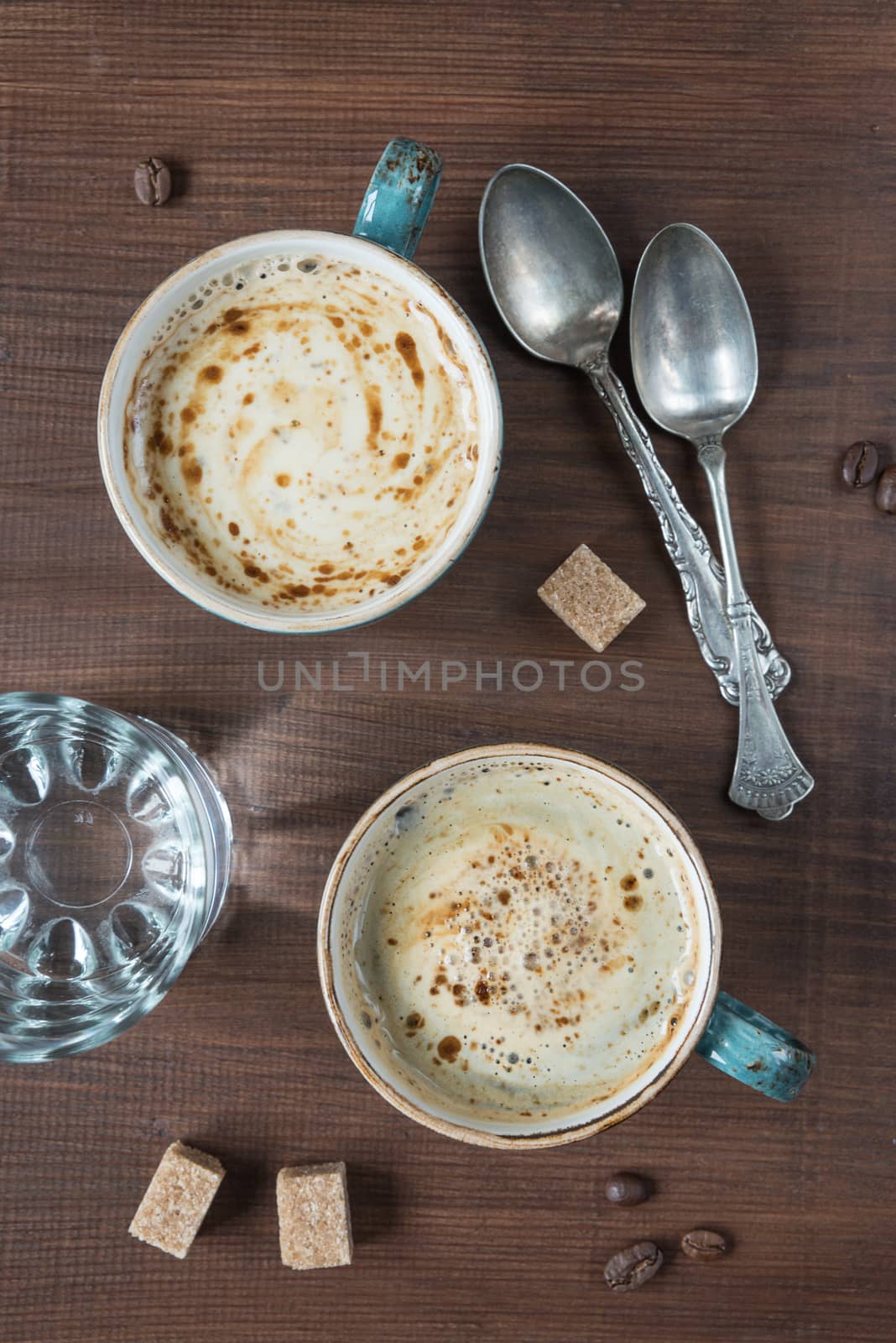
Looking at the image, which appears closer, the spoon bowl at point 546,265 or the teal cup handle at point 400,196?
the teal cup handle at point 400,196

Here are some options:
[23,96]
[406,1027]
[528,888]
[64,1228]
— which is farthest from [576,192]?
[64,1228]

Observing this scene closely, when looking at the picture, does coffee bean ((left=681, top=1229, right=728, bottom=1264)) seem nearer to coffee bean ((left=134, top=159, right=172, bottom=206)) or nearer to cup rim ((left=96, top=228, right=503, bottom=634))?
→ cup rim ((left=96, top=228, right=503, bottom=634))

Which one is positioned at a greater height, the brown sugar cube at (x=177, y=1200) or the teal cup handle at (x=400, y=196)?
the teal cup handle at (x=400, y=196)

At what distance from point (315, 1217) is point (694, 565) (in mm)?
653

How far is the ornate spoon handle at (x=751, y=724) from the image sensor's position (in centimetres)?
87

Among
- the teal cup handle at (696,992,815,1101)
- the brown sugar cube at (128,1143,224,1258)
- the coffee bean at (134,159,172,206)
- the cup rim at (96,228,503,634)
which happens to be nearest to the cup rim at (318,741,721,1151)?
the teal cup handle at (696,992,815,1101)

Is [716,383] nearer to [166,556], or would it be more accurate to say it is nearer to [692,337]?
[692,337]

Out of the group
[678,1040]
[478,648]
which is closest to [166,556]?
[478,648]

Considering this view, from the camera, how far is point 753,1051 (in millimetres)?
730

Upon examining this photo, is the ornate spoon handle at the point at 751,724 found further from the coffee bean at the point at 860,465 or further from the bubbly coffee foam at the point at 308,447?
the bubbly coffee foam at the point at 308,447

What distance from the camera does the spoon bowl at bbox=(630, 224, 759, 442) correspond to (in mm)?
862

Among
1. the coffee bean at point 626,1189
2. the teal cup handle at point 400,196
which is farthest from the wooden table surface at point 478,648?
the teal cup handle at point 400,196

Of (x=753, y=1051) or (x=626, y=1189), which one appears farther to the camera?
(x=626, y=1189)

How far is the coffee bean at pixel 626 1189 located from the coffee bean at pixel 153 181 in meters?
0.94
